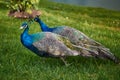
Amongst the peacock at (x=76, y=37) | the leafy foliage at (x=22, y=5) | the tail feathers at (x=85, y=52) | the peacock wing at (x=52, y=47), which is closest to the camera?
the peacock wing at (x=52, y=47)

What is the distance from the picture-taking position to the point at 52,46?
9227mm

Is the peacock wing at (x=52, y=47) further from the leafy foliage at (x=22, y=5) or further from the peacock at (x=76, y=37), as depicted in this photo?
the leafy foliage at (x=22, y=5)

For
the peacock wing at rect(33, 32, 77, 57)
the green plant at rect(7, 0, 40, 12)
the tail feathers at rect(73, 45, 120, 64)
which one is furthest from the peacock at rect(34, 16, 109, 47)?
the green plant at rect(7, 0, 40, 12)

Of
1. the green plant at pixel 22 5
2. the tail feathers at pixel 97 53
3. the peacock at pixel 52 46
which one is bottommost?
the green plant at pixel 22 5

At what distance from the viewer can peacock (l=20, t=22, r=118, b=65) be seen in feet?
30.1

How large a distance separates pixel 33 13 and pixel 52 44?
9635 millimetres

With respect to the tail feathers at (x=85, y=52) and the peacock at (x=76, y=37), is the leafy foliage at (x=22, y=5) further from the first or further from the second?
the tail feathers at (x=85, y=52)

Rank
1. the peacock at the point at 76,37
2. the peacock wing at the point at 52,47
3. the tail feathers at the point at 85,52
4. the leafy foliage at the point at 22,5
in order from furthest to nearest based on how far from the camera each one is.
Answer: the leafy foliage at the point at 22,5 < the peacock at the point at 76,37 < the tail feathers at the point at 85,52 < the peacock wing at the point at 52,47

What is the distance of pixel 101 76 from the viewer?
344 inches

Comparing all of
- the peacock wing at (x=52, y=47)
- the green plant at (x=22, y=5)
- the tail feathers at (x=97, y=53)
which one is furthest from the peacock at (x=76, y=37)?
the green plant at (x=22, y=5)

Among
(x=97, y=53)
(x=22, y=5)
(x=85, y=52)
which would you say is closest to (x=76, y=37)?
(x=85, y=52)

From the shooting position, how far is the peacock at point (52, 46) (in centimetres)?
919

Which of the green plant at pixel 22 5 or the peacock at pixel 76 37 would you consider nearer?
the peacock at pixel 76 37

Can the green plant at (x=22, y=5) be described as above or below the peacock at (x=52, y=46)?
below
